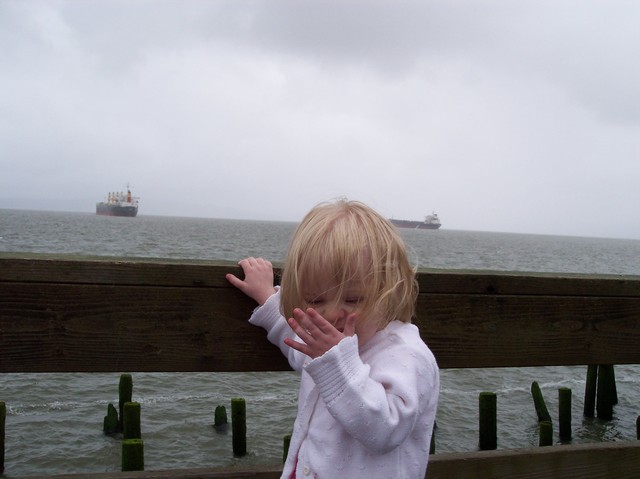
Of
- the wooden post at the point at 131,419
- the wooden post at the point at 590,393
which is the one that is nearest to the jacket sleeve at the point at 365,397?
the wooden post at the point at 131,419

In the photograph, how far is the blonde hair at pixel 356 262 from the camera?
4.81 feet

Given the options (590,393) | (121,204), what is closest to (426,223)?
(121,204)

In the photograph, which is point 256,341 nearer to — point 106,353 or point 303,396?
point 303,396

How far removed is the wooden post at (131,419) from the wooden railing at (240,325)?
18.4 ft

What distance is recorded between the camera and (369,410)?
133cm

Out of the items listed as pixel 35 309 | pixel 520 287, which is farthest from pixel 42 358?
pixel 520 287

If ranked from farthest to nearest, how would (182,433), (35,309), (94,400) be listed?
(94,400) → (182,433) → (35,309)

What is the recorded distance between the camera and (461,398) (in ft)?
37.3

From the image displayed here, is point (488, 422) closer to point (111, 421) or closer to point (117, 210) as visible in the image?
point (111, 421)

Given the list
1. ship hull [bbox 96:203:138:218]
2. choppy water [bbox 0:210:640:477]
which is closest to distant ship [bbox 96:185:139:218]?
ship hull [bbox 96:203:138:218]

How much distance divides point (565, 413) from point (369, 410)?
31.5ft

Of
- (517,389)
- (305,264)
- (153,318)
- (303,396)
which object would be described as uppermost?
(305,264)

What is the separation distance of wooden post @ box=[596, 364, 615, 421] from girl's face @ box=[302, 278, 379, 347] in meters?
10.5

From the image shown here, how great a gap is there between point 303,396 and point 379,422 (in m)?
0.30
